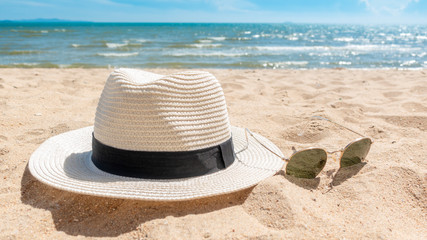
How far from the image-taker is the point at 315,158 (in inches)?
71.6

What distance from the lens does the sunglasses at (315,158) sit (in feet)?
5.86

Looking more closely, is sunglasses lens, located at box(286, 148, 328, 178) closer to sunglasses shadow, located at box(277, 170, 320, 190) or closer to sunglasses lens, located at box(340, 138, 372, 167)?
sunglasses shadow, located at box(277, 170, 320, 190)

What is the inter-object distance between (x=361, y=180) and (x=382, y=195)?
0.52 ft

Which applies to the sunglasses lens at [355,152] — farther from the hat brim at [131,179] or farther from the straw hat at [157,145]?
the straw hat at [157,145]

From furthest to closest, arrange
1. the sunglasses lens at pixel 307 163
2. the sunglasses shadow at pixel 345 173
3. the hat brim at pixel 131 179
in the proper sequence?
1. the sunglasses shadow at pixel 345 173
2. the sunglasses lens at pixel 307 163
3. the hat brim at pixel 131 179

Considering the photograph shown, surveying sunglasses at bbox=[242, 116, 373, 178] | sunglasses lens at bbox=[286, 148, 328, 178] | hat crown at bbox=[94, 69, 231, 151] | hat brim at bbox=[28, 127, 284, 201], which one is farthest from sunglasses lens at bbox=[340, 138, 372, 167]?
hat crown at bbox=[94, 69, 231, 151]

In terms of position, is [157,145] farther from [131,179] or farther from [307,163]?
[307,163]

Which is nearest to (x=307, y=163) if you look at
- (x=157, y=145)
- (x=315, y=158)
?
(x=315, y=158)

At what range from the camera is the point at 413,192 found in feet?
5.76

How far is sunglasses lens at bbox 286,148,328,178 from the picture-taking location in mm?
1782

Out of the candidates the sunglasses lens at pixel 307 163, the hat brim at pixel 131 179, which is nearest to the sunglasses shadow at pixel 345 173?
the sunglasses lens at pixel 307 163

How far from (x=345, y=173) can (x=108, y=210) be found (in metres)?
1.43

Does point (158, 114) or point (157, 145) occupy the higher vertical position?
point (158, 114)

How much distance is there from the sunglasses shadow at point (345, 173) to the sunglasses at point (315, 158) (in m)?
0.03
